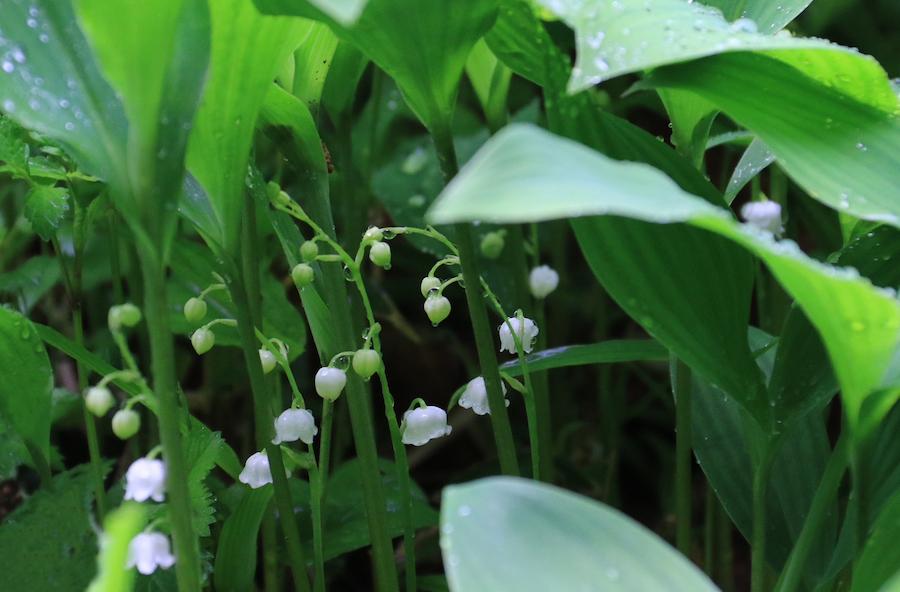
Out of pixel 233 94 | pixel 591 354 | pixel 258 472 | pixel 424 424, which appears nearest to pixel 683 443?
pixel 591 354

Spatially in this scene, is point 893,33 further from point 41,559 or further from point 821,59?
point 41,559

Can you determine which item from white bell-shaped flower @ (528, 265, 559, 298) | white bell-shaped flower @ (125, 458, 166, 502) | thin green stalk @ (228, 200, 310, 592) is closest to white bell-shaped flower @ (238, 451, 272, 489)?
thin green stalk @ (228, 200, 310, 592)

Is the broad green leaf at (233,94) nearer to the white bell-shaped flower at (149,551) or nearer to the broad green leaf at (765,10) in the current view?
the white bell-shaped flower at (149,551)

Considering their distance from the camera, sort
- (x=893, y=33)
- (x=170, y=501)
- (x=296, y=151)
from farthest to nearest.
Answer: (x=893, y=33), (x=296, y=151), (x=170, y=501)

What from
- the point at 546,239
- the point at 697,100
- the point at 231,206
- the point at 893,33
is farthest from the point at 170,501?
the point at 893,33

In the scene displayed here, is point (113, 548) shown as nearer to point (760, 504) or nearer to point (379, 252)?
point (379, 252)

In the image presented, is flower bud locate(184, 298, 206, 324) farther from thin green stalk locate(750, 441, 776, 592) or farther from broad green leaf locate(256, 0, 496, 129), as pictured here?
thin green stalk locate(750, 441, 776, 592)
